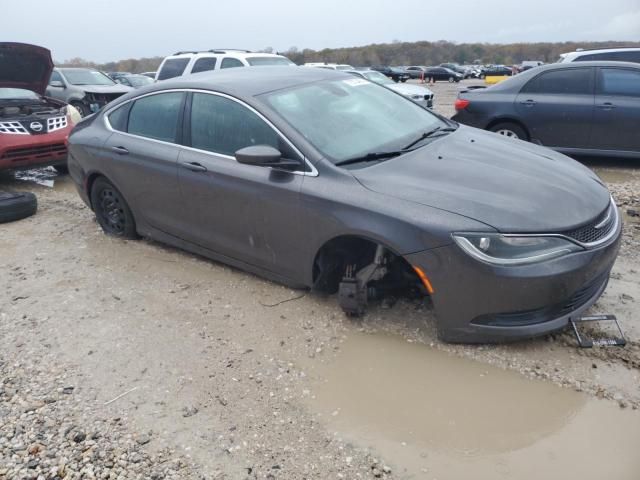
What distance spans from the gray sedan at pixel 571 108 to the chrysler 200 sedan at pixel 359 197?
347 centimetres

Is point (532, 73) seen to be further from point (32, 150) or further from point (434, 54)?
point (434, 54)

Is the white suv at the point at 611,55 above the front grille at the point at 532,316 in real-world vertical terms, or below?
above

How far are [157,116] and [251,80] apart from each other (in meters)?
0.94

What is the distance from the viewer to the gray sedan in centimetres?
674

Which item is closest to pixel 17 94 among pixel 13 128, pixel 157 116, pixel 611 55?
pixel 13 128

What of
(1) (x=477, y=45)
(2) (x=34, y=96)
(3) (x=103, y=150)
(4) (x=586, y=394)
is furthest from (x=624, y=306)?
(1) (x=477, y=45)

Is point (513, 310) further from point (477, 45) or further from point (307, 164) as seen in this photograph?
point (477, 45)

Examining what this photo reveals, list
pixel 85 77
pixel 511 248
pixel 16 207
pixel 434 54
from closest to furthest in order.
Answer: pixel 511 248
pixel 16 207
pixel 85 77
pixel 434 54

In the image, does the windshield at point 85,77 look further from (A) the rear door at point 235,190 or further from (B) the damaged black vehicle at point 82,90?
(A) the rear door at point 235,190

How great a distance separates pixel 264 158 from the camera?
3.26 meters

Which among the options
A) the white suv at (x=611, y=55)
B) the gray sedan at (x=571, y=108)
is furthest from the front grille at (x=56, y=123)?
the white suv at (x=611, y=55)

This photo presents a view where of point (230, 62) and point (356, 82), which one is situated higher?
point (356, 82)

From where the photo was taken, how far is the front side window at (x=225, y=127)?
3533 millimetres

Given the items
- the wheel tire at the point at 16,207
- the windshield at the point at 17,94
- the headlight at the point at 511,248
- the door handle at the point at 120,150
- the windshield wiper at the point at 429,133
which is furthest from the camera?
the windshield at the point at 17,94
